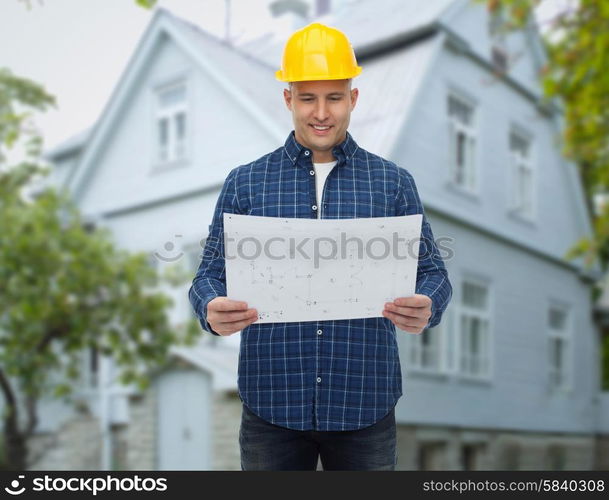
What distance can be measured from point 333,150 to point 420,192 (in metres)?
8.29

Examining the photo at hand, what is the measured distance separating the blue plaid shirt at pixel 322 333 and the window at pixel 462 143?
9326 mm

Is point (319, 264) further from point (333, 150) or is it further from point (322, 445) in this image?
point (322, 445)

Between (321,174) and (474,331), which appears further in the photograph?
(474,331)

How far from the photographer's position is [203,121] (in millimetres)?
10852

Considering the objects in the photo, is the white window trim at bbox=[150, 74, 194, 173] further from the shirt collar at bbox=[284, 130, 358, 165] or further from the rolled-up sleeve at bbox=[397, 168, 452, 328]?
the rolled-up sleeve at bbox=[397, 168, 452, 328]

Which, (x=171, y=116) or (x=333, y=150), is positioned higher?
(x=171, y=116)

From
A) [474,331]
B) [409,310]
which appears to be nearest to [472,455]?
[474,331]

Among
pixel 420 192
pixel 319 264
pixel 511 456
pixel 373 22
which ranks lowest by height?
pixel 511 456

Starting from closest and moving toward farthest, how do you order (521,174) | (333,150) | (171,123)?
(333,150)
(171,123)
(521,174)

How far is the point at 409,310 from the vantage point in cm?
209

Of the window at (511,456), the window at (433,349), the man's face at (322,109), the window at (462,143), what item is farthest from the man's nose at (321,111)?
the window at (511,456)

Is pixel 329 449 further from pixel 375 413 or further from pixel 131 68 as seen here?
pixel 131 68

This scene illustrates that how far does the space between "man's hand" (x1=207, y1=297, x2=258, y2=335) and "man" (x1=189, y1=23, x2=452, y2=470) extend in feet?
0.21

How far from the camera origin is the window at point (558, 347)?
13915 millimetres
